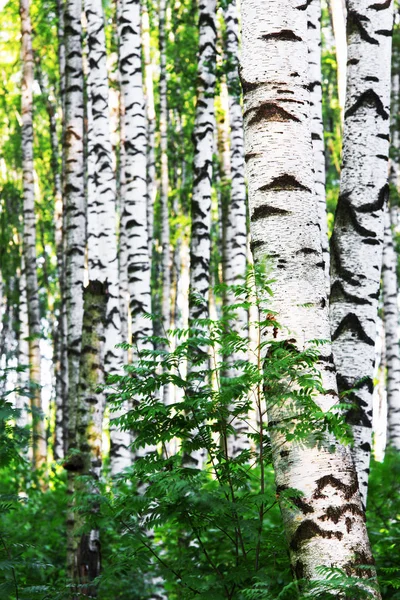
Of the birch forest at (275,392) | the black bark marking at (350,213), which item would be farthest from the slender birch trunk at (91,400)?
the black bark marking at (350,213)

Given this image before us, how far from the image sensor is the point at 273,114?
296cm

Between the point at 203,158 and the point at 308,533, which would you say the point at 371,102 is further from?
the point at 203,158

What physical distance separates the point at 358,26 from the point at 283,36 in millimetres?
1409

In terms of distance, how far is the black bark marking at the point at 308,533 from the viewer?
2.50 metres

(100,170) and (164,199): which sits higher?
(164,199)

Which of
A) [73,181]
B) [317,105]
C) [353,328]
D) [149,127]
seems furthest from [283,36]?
[149,127]

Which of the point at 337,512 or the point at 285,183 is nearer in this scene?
the point at 337,512

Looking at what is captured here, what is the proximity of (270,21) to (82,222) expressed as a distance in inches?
245

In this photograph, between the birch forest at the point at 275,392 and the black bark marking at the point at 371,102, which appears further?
the black bark marking at the point at 371,102

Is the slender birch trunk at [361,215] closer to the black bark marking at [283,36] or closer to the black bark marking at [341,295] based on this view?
the black bark marking at [341,295]

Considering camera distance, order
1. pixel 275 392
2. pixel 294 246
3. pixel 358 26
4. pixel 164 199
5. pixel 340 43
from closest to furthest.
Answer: pixel 275 392 < pixel 294 246 < pixel 358 26 < pixel 340 43 < pixel 164 199

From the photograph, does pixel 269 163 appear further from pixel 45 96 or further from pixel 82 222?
pixel 45 96

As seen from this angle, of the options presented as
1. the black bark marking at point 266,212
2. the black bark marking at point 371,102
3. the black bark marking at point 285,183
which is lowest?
the black bark marking at point 266,212

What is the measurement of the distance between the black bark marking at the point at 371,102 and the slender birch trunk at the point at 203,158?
5142 mm
